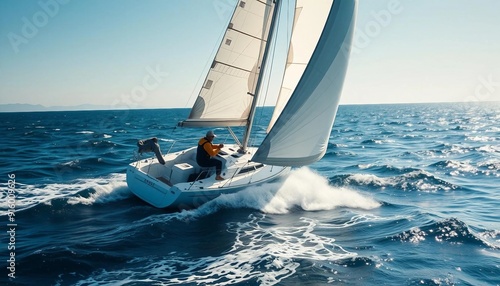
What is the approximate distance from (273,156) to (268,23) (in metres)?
4.99

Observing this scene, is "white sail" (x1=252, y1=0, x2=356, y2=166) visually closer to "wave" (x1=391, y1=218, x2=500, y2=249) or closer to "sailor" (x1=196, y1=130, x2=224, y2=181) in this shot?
"sailor" (x1=196, y1=130, x2=224, y2=181)

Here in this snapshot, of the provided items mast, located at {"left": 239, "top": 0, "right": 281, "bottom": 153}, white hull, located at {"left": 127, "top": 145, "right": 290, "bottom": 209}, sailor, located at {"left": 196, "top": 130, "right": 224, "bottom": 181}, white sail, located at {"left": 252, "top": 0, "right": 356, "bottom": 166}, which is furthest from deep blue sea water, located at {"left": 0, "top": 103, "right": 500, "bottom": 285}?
mast, located at {"left": 239, "top": 0, "right": 281, "bottom": 153}

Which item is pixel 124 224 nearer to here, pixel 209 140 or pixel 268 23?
pixel 209 140

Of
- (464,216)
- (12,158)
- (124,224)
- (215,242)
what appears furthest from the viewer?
(12,158)

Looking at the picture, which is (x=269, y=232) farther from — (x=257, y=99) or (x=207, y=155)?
(x=257, y=99)

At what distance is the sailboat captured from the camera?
952cm

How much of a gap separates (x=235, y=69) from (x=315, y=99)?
11.9ft

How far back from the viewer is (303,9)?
11914mm

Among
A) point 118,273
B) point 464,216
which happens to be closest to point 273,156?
point 118,273

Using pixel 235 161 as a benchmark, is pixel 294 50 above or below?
above

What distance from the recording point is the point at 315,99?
9.64 metres

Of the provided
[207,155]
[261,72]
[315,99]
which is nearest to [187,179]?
[207,155]

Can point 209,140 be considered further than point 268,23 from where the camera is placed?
No

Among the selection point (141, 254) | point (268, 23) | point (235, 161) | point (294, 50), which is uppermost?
point (268, 23)
